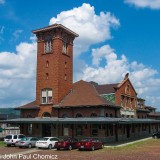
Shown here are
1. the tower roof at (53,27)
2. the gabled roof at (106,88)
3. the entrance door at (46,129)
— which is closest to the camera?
the entrance door at (46,129)

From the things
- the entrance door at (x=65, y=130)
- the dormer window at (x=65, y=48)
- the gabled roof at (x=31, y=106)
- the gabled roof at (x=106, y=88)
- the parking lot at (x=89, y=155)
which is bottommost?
the parking lot at (x=89, y=155)

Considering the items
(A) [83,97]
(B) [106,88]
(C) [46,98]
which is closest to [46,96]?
(C) [46,98]

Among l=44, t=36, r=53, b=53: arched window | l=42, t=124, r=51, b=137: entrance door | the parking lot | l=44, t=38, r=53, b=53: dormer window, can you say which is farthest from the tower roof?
the parking lot

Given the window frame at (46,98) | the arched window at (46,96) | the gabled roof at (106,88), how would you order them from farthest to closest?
the gabled roof at (106,88) < the arched window at (46,96) < the window frame at (46,98)

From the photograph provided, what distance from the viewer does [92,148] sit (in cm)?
3466

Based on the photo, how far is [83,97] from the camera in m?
49.6

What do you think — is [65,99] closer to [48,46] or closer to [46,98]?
[46,98]

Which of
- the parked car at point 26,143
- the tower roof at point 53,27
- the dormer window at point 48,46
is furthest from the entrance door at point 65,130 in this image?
the tower roof at point 53,27

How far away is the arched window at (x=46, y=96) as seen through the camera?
51.7 meters

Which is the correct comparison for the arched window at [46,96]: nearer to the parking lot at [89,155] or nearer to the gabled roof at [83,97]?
the gabled roof at [83,97]

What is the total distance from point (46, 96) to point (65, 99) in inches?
139

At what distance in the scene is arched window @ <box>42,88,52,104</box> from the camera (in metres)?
51.7

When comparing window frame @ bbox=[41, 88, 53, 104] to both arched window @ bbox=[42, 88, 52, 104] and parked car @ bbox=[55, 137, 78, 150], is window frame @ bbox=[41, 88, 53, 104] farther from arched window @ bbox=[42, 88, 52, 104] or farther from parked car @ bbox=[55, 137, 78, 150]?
parked car @ bbox=[55, 137, 78, 150]

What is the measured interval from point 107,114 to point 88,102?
3.74 m
